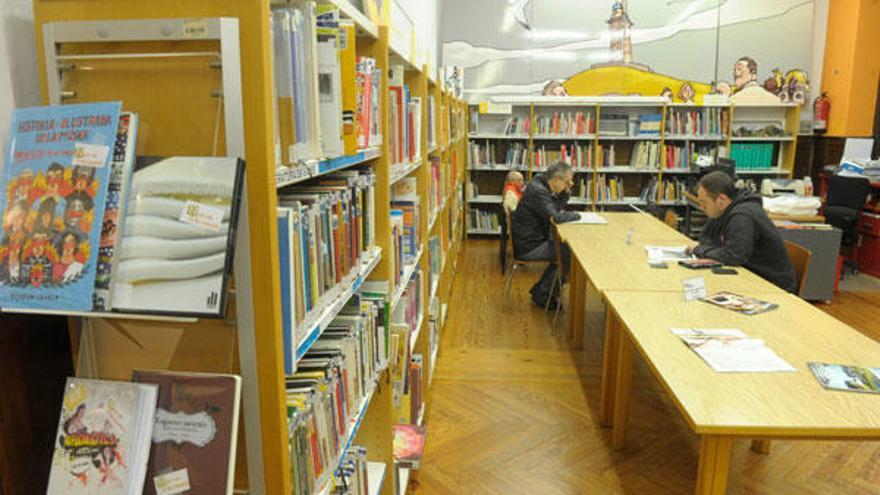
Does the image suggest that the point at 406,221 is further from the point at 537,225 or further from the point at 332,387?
the point at 537,225

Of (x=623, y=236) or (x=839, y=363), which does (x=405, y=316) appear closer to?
(x=839, y=363)

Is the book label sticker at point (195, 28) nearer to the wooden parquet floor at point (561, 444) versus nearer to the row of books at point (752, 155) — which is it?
the wooden parquet floor at point (561, 444)

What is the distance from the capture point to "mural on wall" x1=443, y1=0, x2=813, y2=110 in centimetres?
821

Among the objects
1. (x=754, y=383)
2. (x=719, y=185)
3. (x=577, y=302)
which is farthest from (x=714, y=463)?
(x=577, y=302)

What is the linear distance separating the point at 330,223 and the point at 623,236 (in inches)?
140

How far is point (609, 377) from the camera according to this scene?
324 cm

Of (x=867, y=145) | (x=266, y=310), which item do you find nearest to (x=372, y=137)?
(x=266, y=310)

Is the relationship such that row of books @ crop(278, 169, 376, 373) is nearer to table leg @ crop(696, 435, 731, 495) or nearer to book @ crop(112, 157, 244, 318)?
book @ crop(112, 157, 244, 318)

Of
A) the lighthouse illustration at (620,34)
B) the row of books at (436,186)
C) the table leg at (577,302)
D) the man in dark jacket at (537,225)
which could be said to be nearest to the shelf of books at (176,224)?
the row of books at (436,186)

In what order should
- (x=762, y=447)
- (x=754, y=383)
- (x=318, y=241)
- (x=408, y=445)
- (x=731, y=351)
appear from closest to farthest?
(x=318, y=241)
(x=754, y=383)
(x=731, y=351)
(x=408, y=445)
(x=762, y=447)

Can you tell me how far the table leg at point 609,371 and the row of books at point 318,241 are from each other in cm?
168

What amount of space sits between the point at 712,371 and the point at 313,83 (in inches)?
61.7

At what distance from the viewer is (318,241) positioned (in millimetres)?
1316

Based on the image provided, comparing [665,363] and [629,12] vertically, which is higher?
[629,12]
